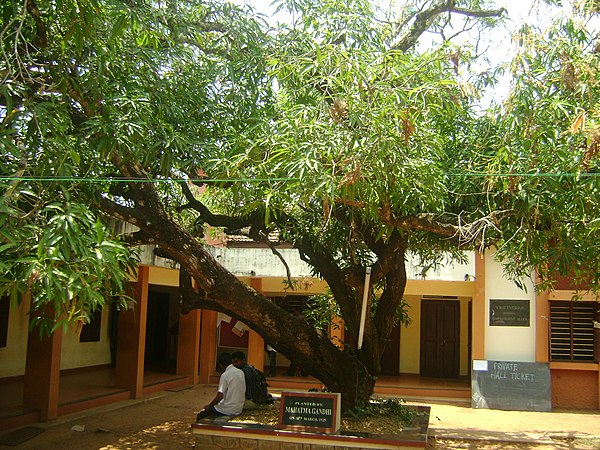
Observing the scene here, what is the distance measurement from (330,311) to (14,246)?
661 cm

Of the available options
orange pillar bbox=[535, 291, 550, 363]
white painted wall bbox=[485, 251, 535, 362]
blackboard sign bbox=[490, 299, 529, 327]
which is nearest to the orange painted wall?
orange pillar bbox=[535, 291, 550, 363]

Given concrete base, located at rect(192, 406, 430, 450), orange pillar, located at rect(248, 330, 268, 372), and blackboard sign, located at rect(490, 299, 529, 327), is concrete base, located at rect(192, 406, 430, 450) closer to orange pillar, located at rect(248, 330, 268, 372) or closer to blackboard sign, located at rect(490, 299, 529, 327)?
blackboard sign, located at rect(490, 299, 529, 327)

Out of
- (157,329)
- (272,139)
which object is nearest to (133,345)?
(157,329)

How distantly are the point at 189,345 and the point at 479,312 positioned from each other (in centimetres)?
608

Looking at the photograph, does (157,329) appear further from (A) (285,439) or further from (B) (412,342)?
(A) (285,439)

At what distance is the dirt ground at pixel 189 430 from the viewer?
29.9 feet

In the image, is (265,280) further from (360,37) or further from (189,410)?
(360,37)

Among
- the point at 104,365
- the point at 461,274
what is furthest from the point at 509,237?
the point at 104,365

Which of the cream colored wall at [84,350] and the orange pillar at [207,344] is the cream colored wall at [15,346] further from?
the orange pillar at [207,344]

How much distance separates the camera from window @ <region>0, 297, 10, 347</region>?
39.9 ft

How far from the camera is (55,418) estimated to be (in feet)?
33.2

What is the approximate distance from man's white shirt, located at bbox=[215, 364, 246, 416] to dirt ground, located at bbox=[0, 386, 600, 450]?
0.86 metres

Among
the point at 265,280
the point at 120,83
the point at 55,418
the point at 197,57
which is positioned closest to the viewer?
the point at 120,83

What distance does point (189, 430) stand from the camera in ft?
33.0
